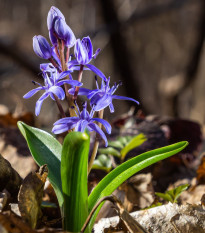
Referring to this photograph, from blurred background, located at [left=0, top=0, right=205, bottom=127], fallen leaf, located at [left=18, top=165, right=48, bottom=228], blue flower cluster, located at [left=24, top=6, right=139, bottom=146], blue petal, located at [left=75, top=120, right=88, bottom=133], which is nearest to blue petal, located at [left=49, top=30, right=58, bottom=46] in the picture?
blue flower cluster, located at [left=24, top=6, right=139, bottom=146]

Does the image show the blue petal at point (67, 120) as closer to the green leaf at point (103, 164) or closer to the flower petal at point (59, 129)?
the flower petal at point (59, 129)

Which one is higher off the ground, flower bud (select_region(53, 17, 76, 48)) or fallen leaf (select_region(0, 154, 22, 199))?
flower bud (select_region(53, 17, 76, 48))

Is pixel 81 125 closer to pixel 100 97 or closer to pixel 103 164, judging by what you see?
pixel 100 97

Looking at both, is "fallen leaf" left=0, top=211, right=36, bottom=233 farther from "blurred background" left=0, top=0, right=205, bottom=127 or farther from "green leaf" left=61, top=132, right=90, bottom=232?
"blurred background" left=0, top=0, right=205, bottom=127

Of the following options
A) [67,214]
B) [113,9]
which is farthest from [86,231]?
[113,9]

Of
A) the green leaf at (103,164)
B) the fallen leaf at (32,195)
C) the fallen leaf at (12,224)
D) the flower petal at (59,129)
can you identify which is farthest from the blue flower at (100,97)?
the green leaf at (103,164)

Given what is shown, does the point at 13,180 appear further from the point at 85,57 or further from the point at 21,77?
the point at 21,77
